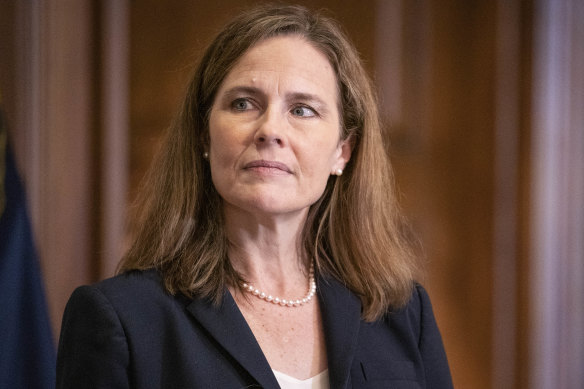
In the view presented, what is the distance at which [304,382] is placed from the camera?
144cm

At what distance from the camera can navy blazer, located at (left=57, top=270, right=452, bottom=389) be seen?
1.30 m

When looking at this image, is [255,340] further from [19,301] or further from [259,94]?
[19,301]

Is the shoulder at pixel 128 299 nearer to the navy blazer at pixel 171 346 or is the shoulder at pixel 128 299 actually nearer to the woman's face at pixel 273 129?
the navy blazer at pixel 171 346

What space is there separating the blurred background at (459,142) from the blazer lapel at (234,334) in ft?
3.45

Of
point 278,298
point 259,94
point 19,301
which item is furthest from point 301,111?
point 19,301

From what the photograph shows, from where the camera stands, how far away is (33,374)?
6.17 ft

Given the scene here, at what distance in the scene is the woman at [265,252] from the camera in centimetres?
135

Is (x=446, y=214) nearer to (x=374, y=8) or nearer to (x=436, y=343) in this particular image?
(x=374, y=8)

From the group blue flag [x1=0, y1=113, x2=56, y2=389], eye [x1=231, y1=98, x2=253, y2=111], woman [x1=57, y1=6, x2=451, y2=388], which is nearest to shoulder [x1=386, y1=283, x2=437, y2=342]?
woman [x1=57, y1=6, x2=451, y2=388]

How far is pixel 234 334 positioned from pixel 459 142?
1730mm

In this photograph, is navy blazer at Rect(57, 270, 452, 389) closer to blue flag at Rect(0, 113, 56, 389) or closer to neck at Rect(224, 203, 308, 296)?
neck at Rect(224, 203, 308, 296)

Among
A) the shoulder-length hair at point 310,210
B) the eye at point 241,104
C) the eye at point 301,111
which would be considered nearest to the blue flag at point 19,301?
the shoulder-length hair at point 310,210

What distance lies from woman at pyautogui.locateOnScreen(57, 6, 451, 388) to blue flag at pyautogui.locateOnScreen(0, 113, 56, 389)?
522 mm

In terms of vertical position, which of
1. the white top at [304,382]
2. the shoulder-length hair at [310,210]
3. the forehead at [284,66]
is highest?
the forehead at [284,66]
